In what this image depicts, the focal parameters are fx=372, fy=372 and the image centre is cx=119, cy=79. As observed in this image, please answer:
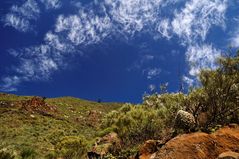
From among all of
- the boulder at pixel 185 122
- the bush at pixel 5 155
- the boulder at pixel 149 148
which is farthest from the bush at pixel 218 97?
the bush at pixel 5 155

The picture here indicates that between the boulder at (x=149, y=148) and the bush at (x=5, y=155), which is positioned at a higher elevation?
the boulder at (x=149, y=148)

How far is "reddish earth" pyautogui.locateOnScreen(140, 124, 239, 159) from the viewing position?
1127cm

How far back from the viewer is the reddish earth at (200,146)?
37.0ft

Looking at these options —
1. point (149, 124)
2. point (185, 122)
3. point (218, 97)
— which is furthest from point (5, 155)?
point (218, 97)

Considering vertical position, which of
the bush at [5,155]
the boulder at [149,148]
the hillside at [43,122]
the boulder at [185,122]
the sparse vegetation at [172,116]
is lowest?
the bush at [5,155]

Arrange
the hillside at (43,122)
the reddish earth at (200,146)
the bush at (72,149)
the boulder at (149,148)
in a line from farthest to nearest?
1. the hillside at (43,122)
2. the bush at (72,149)
3. the boulder at (149,148)
4. the reddish earth at (200,146)

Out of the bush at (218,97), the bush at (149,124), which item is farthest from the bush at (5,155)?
the bush at (218,97)

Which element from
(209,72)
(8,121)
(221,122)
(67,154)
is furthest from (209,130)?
(8,121)

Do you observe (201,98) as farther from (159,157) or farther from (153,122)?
(159,157)

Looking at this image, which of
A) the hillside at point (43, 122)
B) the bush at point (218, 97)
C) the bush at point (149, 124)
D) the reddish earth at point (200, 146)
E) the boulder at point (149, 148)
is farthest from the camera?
the hillside at point (43, 122)

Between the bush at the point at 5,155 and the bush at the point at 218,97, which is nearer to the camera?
the bush at the point at 5,155

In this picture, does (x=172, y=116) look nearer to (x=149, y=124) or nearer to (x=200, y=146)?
(x=149, y=124)

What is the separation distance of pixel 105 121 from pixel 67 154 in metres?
9.36

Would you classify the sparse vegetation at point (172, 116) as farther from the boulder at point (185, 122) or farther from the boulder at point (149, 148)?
the boulder at point (149, 148)
